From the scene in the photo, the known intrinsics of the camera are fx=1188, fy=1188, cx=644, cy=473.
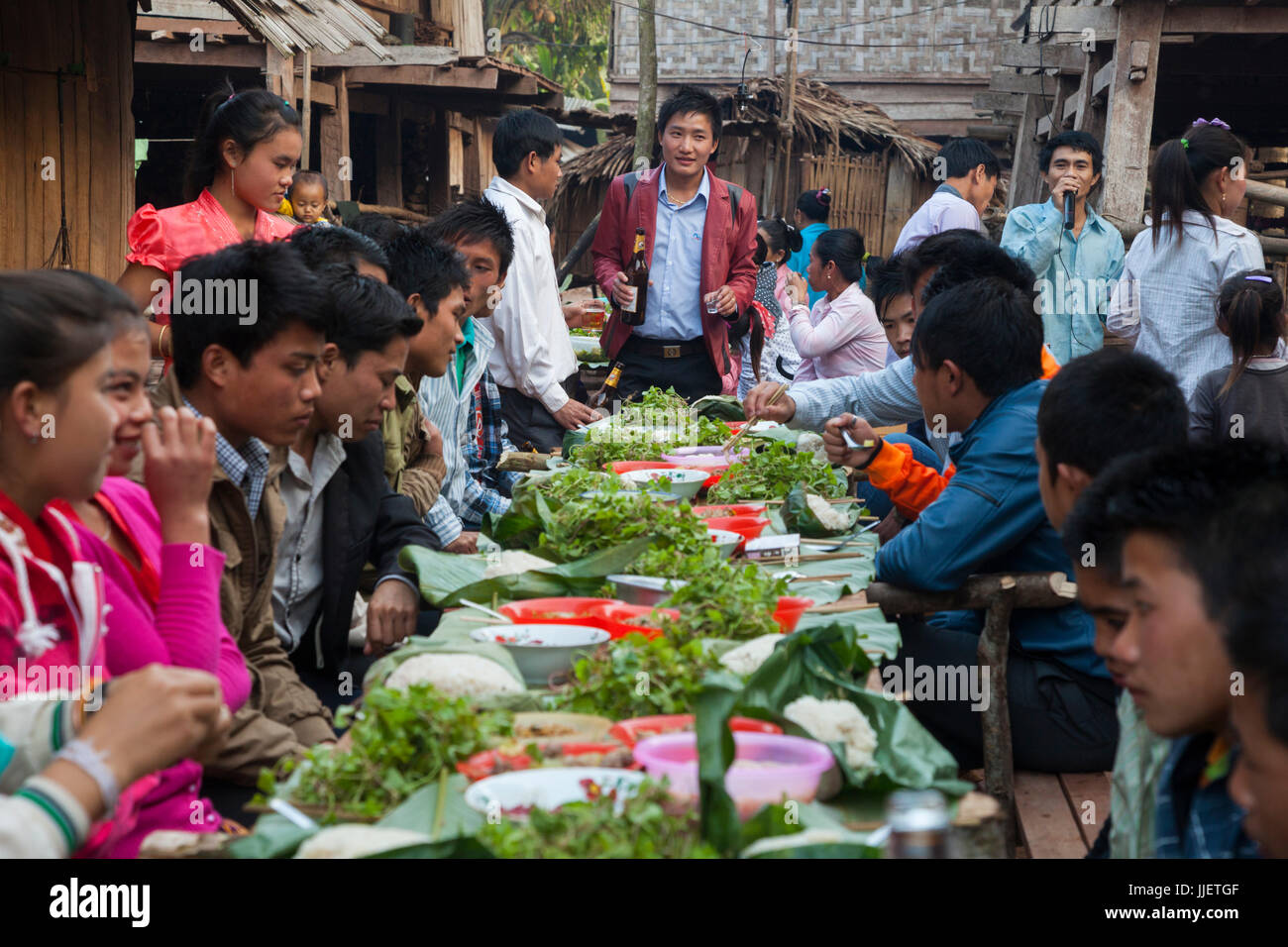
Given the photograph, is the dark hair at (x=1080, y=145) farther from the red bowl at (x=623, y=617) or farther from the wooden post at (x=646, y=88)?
the wooden post at (x=646, y=88)

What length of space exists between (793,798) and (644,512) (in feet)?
4.79

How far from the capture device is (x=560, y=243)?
16969 millimetres

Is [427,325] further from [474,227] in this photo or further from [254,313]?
[254,313]

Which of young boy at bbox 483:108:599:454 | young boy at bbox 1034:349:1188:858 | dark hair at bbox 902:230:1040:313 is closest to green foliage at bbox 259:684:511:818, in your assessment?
young boy at bbox 1034:349:1188:858

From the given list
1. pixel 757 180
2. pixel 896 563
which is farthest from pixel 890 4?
pixel 896 563

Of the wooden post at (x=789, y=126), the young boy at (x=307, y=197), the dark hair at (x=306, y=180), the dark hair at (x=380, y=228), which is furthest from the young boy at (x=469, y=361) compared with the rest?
the wooden post at (x=789, y=126)

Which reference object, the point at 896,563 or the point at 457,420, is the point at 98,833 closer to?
the point at 896,563

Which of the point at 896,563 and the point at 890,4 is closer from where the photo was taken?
the point at 896,563

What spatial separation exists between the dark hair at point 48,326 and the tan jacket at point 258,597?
71cm

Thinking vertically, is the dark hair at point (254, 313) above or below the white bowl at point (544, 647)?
above

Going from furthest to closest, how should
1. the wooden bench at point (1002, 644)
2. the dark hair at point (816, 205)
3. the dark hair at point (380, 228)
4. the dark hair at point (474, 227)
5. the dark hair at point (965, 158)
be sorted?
the dark hair at point (816, 205)
the dark hair at point (965, 158)
the dark hair at point (474, 227)
the dark hair at point (380, 228)
the wooden bench at point (1002, 644)

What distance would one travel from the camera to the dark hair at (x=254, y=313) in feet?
8.74

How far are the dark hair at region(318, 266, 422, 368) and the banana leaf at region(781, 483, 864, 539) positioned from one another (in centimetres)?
129
